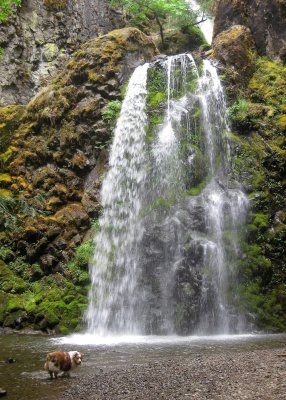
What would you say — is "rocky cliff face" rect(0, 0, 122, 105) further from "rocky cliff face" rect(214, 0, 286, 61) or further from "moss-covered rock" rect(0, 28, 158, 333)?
Result: "rocky cliff face" rect(214, 0, 286, 61)

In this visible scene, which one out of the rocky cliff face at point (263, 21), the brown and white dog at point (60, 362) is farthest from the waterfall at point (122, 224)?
the rocky cliff face at point (263, 21)

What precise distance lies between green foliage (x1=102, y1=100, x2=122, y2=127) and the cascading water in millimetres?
287

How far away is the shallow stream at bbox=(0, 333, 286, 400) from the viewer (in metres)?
5.41

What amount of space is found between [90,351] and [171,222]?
5.13m

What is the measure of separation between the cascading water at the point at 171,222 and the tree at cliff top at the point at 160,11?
8.30 m

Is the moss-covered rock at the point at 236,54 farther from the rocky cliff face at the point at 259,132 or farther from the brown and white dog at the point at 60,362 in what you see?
the brown and white dog at the point at 60,362

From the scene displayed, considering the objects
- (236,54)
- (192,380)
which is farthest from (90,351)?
(236,54)

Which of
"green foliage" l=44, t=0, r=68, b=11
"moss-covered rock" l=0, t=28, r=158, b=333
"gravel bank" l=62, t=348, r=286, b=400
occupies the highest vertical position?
"green foliage" l=44, t=0, r=68, b=11

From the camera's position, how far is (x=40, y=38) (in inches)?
880

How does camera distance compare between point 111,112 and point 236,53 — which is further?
point 236,53

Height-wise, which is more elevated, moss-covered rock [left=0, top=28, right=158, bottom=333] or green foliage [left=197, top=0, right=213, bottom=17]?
green foliage [left=197, top=0, right=213, bottom=17]

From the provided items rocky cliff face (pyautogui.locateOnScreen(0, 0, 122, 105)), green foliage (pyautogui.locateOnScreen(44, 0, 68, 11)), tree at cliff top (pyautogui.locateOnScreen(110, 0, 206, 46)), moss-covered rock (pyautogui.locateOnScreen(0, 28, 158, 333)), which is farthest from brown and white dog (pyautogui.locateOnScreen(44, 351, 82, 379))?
green foliage (pyautogui.locateOnScreen(44, 0, 68, 11))

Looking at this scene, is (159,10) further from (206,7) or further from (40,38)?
(40,38)

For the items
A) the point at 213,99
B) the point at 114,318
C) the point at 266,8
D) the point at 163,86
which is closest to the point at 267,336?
the point at 114,318
